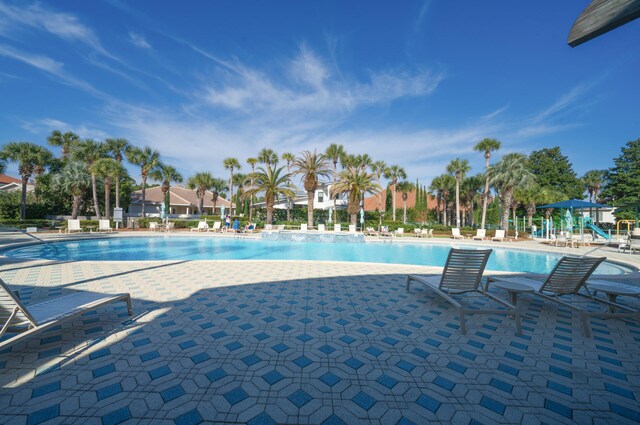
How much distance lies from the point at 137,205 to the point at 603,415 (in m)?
50.2

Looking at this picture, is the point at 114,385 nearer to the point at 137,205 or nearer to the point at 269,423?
the point at 269,423

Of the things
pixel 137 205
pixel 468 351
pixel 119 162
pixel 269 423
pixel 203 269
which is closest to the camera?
pixel 269 423

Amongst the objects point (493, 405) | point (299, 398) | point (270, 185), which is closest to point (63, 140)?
point (270, 185)

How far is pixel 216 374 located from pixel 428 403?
211 cm

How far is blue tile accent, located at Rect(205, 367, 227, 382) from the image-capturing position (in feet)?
9.12

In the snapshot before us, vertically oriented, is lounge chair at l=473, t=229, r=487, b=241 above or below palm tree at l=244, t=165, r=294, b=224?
below

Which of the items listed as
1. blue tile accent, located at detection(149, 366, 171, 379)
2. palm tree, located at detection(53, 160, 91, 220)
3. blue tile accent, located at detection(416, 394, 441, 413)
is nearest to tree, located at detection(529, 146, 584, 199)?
blue tile accent, located at detection(416, 394, 441, 413)

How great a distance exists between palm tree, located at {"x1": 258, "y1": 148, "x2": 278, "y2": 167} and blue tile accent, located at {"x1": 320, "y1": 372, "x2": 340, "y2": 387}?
1349 inches

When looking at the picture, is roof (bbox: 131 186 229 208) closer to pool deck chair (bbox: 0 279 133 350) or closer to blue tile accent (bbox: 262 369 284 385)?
pool deck chair (bbox: 0 279 133 350)

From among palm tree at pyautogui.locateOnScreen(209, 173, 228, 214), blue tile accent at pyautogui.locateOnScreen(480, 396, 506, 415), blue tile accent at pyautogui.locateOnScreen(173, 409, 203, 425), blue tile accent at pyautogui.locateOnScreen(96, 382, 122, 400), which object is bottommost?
blue tile accent at pyautogui.locateOnScreen(480, 396, 506, 415)

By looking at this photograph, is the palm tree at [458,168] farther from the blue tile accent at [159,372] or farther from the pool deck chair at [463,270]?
the blue tile accent at [159,372]

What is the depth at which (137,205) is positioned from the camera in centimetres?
4191

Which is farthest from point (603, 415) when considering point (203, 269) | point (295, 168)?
point (295, 168)

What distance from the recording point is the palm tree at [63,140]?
1296 inches
